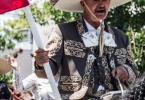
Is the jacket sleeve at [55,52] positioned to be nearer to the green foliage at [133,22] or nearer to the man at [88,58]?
the man at [88,58]

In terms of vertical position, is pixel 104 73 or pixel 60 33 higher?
pixel 60 33

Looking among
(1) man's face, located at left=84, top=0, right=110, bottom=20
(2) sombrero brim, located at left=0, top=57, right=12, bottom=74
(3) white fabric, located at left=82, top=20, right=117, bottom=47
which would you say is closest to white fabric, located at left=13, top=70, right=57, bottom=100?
(2) sombrero brim, located at left=0, top=57, right=12, bottom=74

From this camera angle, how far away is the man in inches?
137

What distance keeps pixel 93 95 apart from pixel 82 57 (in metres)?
0.29

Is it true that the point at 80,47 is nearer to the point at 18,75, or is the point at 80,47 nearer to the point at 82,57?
the point at 82,57

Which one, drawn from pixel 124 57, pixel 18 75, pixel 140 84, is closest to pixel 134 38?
pixel 18 75

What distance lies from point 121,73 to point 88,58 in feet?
0.94

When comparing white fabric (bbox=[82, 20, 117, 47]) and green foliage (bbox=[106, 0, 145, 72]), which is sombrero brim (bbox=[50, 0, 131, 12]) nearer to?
white fabric (bbox=[82, 20, 117, 47])

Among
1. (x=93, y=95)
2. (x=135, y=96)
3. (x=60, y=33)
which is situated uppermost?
(x=60, y=33)

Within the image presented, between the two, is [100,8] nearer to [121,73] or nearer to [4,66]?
[121,73]

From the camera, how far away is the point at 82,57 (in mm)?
3547

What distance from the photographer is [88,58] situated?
11.7 feet


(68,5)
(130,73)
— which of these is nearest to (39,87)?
(68,5)

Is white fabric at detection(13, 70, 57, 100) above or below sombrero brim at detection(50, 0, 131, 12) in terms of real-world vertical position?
below
